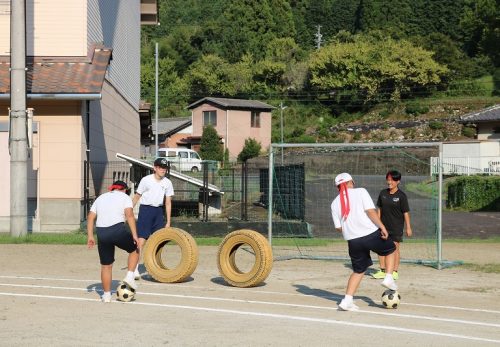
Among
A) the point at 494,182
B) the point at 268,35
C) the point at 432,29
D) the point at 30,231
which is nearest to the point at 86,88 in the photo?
the point at 30,231

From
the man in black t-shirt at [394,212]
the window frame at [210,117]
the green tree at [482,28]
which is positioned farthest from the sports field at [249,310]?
the green tree at [482,28]

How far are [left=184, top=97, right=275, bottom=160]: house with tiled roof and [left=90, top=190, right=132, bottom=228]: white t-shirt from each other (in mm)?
65745

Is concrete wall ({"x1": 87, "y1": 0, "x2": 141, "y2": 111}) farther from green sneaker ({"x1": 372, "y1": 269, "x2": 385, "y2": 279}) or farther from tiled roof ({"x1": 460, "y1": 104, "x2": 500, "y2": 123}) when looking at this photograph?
tiled roof ({"x1": 460, "y1": 104, "x2": 500, "y2": 123})

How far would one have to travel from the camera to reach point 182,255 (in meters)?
13.6

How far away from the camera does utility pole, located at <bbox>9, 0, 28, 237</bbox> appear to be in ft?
66.5

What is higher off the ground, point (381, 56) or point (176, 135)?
point (381, 56)

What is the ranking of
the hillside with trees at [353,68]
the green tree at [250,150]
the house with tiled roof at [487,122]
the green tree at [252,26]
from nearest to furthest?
the house with tiled roof at [487,122]
the green tree at [250,150]
the hillside with trees at [353,68]
the green tree at [252,26]

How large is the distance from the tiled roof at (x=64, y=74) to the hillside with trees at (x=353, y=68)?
54502 millimetres

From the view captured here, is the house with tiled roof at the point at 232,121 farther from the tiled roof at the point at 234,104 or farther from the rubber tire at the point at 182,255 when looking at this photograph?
the rubber tire at the point at 182,255

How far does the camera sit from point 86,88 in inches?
849

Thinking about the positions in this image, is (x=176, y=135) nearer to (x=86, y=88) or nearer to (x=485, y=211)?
(x=485, y=211)

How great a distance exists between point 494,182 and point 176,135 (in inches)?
2028

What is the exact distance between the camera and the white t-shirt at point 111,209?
11430mm

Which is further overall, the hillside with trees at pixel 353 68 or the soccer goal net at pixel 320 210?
the hillside with trees at pixel 353 68
